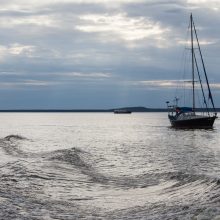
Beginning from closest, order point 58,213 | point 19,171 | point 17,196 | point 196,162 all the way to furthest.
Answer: point 58,213
point 17,196
point 19,171
point 196,162

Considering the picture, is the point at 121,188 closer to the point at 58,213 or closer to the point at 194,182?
the point at 194,182

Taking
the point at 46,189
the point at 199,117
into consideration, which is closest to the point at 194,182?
the point at 46,189

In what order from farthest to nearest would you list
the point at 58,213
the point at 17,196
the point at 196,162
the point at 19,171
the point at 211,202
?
the point at 196,162
the point at 19,171
the point at 17,196
the point at 211,202
the point at 58,213

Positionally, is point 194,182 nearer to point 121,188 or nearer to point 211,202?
point 121,188

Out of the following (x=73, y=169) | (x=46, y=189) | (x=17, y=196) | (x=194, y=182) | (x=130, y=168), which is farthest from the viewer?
(x=130, y=168)

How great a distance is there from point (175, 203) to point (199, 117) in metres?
61.3

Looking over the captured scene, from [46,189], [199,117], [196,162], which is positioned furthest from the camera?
[199,117]

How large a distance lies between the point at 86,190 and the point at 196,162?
1424cm

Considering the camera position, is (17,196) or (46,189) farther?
(46,189)

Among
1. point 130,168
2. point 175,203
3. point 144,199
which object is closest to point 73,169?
point 130,168

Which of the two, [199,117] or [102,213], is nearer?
[102,213]

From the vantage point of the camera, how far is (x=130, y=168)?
26766 mm

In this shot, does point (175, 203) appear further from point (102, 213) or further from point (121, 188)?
point (121, 188)

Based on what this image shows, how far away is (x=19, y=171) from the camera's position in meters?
20.9
